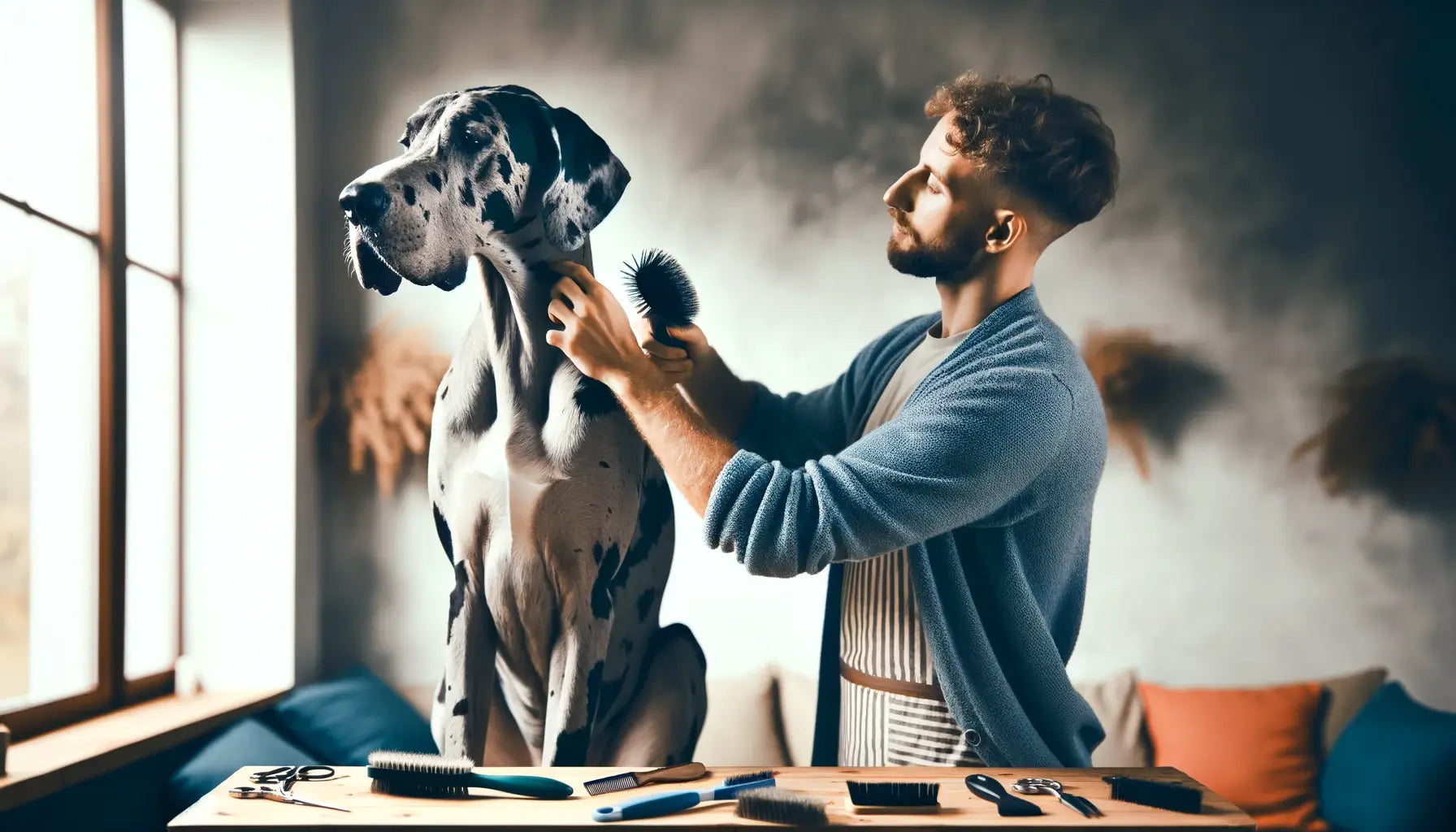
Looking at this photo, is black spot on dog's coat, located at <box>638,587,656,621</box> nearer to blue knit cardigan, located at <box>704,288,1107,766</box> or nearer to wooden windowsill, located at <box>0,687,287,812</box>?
blue knit cardigan, located at <box>704,288,1107,766</box>

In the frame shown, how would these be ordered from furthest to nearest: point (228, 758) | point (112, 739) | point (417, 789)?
point (228, 758), point (112, 739), point (417, 789)

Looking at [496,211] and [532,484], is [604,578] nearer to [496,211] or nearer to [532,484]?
[532,484]

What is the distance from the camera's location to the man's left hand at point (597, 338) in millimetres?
1311

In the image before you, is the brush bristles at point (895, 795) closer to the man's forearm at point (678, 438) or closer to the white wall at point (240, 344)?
the man's forearm at point (678, 438)

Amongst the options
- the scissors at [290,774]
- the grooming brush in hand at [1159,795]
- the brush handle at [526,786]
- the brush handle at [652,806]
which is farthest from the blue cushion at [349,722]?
the grooming brush in hand at [1159,795]

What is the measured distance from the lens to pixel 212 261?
2.92m

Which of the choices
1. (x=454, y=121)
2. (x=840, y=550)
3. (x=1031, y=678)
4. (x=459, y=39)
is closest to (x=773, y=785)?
(x=840, y=550)

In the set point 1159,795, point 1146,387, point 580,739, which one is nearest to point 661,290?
point 580,739

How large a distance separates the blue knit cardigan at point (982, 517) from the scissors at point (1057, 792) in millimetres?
138

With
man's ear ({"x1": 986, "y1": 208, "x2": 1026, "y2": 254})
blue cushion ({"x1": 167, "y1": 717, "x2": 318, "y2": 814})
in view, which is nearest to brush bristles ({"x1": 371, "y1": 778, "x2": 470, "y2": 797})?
man's ear ({"x1": 986, "y1": 208, "x2": 1026, "y2": 254})

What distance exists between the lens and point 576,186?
4.56ft

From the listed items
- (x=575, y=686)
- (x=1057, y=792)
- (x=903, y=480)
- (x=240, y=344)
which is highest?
(x=240, y=344)

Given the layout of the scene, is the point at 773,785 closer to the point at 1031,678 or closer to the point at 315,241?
the point at 1031,678

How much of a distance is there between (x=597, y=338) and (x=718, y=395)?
12.7 inches
